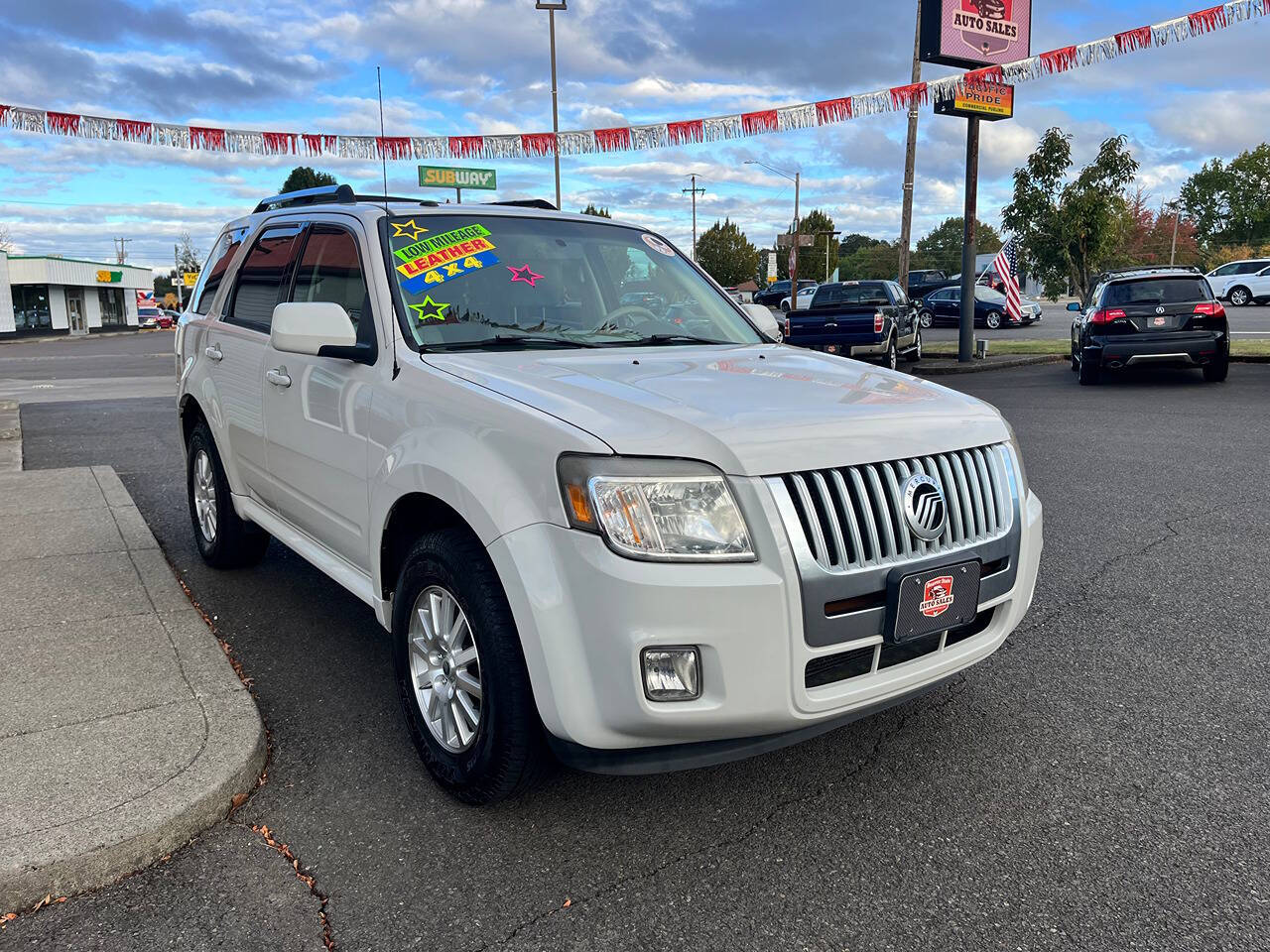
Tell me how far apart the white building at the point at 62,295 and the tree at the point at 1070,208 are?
5775 cm

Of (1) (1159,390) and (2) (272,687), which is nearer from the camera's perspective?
(2) (272,687)

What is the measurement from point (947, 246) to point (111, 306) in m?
95.2

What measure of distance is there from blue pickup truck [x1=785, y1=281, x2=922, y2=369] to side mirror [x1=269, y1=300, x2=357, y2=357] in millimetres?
14124

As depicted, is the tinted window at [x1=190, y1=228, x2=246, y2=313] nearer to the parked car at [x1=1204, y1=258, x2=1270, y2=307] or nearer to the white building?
the parked car at [x1=1204, y1=258, x2=1270, y2=307]

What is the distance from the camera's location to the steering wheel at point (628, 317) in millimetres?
→ 4086

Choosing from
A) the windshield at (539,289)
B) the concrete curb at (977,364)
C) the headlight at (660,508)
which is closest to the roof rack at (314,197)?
the windshield at (539,289)

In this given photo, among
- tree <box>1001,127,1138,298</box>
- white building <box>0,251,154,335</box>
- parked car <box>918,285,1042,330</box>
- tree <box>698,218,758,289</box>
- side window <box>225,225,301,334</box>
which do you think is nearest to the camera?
side window <box>225,225,301,334</box>

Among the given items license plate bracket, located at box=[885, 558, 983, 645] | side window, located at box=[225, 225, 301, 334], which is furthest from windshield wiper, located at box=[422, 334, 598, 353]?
license plate bracket, located at box=[885, 558, 983, 645]

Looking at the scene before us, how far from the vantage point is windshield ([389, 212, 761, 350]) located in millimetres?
3777

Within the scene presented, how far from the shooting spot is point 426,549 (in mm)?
3082

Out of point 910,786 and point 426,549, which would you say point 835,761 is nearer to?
point 910,786

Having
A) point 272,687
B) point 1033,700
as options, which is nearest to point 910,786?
point 1033,700

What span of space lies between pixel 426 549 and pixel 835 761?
151 centimetres

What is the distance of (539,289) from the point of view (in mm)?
4027
